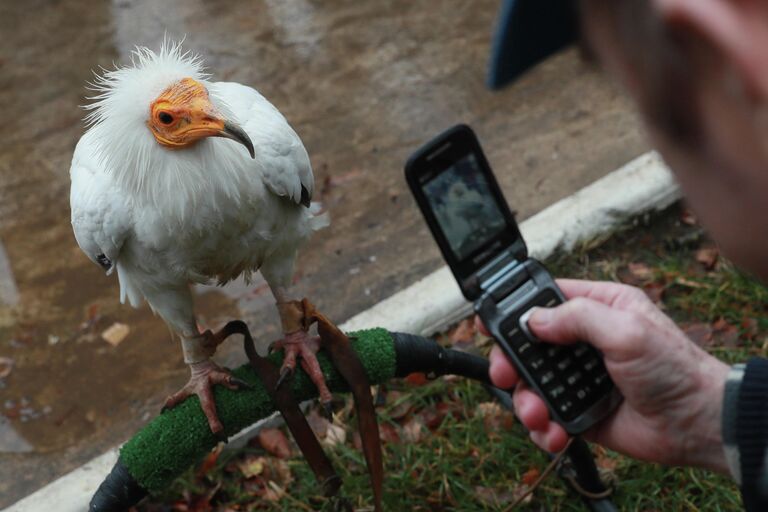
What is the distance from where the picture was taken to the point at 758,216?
0.89 meters

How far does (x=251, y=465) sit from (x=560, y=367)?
1.72m

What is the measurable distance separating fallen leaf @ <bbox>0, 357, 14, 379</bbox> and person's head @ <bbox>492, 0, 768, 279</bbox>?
12.4 ft

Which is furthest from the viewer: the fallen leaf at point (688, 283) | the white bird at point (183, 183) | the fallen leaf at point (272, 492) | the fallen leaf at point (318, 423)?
the fallen leaf at point (688, 283)

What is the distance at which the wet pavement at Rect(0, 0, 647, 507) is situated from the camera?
4023mm

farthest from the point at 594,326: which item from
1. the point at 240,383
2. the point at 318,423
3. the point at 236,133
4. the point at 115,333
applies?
the point at 115,333

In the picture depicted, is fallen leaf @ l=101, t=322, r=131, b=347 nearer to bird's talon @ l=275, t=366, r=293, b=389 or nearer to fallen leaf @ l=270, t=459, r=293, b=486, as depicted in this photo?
fallen leaf @ l=270, t=459, r=293, b=486

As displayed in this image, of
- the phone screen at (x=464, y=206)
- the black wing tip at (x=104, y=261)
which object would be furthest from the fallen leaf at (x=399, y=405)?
the phone screen at (x=464, y=206)

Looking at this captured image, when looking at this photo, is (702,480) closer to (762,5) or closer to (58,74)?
(762,5)

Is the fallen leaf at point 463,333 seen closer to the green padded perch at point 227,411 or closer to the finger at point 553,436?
the green padded perch at point 227,411

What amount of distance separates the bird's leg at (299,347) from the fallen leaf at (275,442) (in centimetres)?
74

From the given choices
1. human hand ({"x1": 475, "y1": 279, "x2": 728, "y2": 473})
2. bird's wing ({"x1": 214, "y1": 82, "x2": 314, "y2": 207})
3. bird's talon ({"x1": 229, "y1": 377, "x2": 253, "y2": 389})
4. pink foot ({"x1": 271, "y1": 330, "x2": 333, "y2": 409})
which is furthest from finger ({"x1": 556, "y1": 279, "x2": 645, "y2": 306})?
bird's wing ({"x1": 214, "y1": 82, "x2": 314, "y2": 207})

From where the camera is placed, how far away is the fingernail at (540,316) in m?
1.94

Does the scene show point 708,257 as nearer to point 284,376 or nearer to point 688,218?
point 688,218

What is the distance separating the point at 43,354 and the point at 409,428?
6.24 ft
